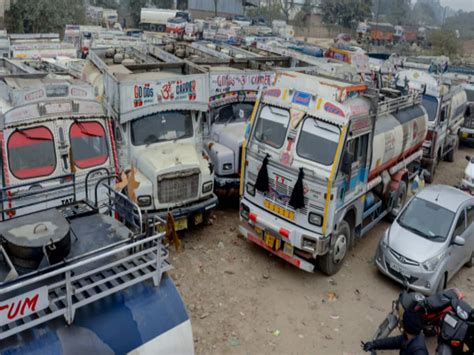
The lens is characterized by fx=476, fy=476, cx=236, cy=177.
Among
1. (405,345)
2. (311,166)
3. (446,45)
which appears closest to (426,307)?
(405,345)

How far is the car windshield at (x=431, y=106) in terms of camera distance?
Result: 606 inches

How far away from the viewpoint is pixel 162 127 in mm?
10586

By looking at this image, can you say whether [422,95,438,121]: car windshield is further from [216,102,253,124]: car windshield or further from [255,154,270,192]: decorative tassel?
[255,154,270,192]: decorative tassel

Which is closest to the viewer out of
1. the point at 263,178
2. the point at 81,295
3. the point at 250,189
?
the point at 81,295

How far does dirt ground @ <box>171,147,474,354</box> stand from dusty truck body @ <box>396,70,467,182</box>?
5831 millimetres

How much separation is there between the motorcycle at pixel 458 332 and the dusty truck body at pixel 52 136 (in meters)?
5.95

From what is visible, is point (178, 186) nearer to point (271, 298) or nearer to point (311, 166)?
point (311, 166)

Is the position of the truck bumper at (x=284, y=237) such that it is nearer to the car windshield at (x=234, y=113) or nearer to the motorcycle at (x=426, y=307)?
the motorcycle at (x=426, y=307)

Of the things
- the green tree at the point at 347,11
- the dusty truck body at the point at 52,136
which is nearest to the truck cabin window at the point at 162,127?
the dusty truck body at the point at 52,136

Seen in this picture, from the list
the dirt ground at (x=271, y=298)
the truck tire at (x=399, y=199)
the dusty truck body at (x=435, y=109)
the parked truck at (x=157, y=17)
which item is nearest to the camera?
the dirt ground at (x=271, y=298)

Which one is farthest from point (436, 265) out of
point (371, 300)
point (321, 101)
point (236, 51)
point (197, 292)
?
point (236, 51)

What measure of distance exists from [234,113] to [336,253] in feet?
16.9

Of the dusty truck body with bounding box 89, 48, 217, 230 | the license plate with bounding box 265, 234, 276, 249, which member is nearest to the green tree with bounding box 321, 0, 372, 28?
the dusty truck body with bounding box 89, 48, 217, 230

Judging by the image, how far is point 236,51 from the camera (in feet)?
58.0
